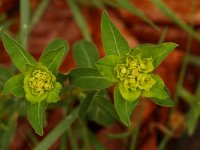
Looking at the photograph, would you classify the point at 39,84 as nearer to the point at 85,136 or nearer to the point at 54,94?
the point at 54,94

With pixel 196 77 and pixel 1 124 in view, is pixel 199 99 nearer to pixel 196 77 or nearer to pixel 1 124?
pixel 196 77

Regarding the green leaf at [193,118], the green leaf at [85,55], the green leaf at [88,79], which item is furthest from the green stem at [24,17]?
the green leaf at [193,118]

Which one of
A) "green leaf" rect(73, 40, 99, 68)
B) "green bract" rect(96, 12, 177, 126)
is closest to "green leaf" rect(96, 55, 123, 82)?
"green bract" rect(96, 12, 177, 126)

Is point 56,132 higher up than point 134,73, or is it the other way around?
point 134,73

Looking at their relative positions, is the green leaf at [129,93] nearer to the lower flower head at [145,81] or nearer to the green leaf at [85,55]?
the lower flower head at [145,81]

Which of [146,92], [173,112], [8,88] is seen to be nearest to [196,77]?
[173,112]

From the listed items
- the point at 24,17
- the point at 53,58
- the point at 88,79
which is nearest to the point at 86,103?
the point at 88,79

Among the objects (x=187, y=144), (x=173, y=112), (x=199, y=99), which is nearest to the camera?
(x=199, y=99)
